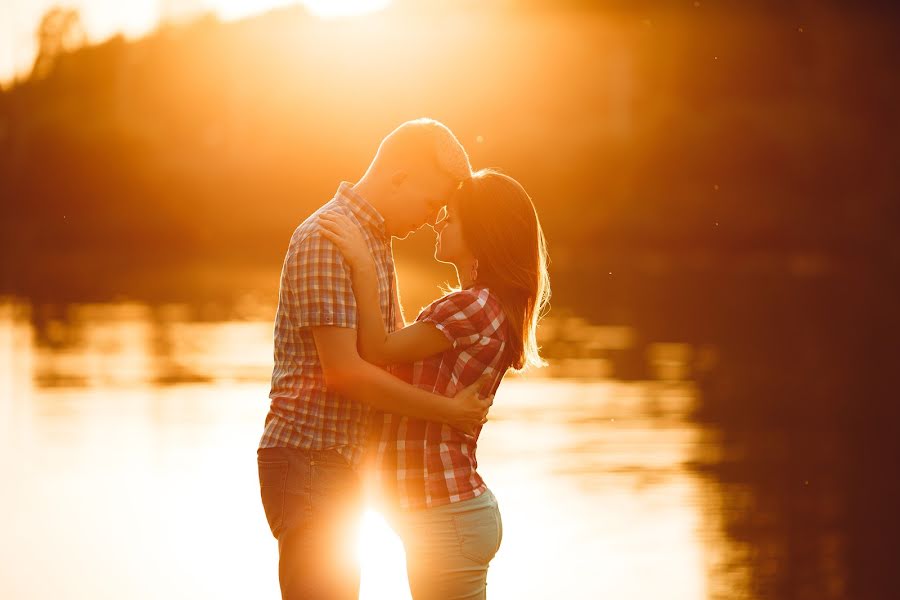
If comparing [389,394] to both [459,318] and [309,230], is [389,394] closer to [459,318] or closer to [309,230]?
[459,318]

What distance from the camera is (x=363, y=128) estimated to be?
63.8 metres

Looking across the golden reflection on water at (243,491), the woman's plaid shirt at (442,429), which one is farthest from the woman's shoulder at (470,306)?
the golden reflection on water at (243,491)

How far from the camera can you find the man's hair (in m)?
4.20

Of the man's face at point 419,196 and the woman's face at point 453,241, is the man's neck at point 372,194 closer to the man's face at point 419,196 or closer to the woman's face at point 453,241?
the man's face at point 419,196

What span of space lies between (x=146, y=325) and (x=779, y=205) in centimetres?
4002

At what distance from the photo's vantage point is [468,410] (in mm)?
4254

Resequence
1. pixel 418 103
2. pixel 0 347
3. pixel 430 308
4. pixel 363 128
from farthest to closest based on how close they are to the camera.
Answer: pixel 418 103, pixel 363 128, pixel 0 347, pixel 430 308

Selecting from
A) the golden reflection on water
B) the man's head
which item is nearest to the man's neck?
the man's head

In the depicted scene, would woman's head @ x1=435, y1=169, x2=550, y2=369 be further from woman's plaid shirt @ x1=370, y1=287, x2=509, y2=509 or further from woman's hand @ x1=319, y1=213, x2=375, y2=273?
woman's hand @ x1=319, y1=213, x2=375, y2=273

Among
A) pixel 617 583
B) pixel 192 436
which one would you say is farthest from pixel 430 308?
pixel 192 436

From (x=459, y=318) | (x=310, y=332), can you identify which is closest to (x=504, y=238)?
(x=459, y=318)

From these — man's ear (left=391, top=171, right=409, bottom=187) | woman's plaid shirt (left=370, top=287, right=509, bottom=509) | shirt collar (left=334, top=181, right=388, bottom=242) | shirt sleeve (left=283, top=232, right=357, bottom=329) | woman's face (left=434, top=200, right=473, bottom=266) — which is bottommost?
woman's plaid shirt (left=370, top=287, right=509, bottom=509)

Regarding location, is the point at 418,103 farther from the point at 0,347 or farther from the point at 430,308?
the point at 430,308

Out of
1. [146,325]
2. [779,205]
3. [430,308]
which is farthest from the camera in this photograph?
[779,205]
